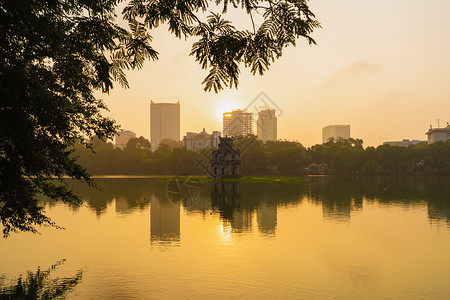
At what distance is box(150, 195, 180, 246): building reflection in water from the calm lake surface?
10cm

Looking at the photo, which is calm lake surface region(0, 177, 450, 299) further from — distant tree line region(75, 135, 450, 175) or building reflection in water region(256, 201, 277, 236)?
distant tree line region(75, 135, 450, 175)

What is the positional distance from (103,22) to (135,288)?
1301cm

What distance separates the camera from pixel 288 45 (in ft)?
27.3

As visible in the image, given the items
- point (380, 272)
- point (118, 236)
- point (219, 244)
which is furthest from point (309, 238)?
point (118, 236)

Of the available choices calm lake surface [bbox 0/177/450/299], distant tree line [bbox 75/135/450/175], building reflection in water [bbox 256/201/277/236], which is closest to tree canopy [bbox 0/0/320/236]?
calm lake surface [bbox 0/177/450/299]

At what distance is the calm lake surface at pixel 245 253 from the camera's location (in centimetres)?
1889

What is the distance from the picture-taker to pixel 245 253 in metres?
25.2

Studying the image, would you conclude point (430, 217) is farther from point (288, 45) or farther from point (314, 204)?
point (288, 45)

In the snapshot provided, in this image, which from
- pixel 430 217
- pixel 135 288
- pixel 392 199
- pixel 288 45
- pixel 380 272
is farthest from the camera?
pixel 392 199

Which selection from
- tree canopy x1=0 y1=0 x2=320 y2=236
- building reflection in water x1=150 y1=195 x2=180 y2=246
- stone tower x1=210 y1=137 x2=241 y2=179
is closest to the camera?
tree canopy x1=0 y1=0 x2=320 y2=236

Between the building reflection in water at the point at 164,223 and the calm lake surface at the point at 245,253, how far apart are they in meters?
0.10

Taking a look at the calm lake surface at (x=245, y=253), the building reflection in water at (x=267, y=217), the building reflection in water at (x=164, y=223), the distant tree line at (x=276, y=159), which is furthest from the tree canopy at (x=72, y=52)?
the distant tree line at (x=276, y=159)

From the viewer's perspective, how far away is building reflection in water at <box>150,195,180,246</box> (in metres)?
29.6

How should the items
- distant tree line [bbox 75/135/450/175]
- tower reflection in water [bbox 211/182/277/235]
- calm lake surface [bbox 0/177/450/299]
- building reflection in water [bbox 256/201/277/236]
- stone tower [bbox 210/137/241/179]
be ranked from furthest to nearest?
distant tree line [bbox 75/135/450/175], stone tower [bbox 210/137/241/179], tower reflection in water [bbox 211/182/277/235], building reflection in water [bbox 256/201/277/236], calm lake surface [bbox 0/177/450/299]
